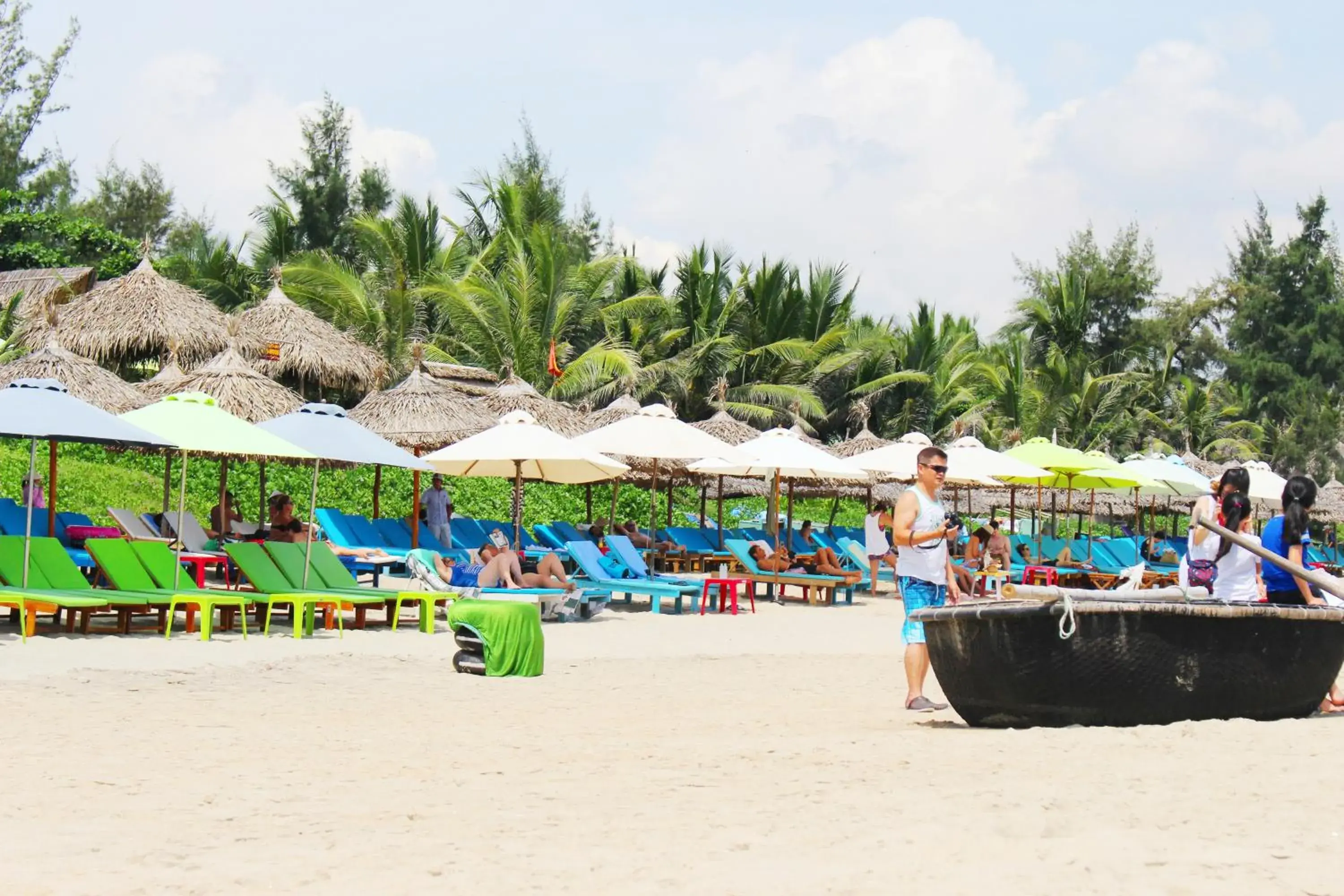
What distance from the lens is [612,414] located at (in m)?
24.5

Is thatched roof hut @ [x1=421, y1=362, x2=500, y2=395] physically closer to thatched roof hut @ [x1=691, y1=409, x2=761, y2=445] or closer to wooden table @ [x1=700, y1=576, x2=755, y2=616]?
thatched roof hut @ [x1=691, y1=409, x2=761, y2=445]

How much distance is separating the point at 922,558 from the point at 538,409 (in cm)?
1541

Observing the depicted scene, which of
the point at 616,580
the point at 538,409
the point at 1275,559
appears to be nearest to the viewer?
the point at 1275,559

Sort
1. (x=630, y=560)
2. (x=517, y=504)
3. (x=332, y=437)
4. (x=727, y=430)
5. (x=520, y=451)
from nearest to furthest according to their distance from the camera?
(x=332, y=437) → (x=520, y=451) → (x=517, y=504) → (x=630, y=560) → (x=727, y=430)

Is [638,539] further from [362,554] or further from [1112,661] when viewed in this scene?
[1112,661]

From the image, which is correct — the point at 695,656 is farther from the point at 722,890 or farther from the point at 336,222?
the point at 336,222

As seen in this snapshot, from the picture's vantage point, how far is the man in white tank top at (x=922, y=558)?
786cm

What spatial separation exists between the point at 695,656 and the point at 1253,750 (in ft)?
20.6

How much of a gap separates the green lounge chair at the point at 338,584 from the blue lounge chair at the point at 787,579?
5903mm

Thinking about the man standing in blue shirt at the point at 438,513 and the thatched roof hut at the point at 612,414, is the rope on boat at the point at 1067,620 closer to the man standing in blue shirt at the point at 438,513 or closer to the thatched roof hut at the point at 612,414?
the man standing in blue shirt at the point at 438,513

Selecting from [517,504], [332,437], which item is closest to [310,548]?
[332,437]

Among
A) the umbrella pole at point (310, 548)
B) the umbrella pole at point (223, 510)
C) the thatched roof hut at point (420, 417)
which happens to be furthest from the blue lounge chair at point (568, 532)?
the umbrella pole at point (310, 548)

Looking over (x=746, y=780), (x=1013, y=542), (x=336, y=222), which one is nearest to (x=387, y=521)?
(x=1013, y=542)

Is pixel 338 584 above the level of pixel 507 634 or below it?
above
